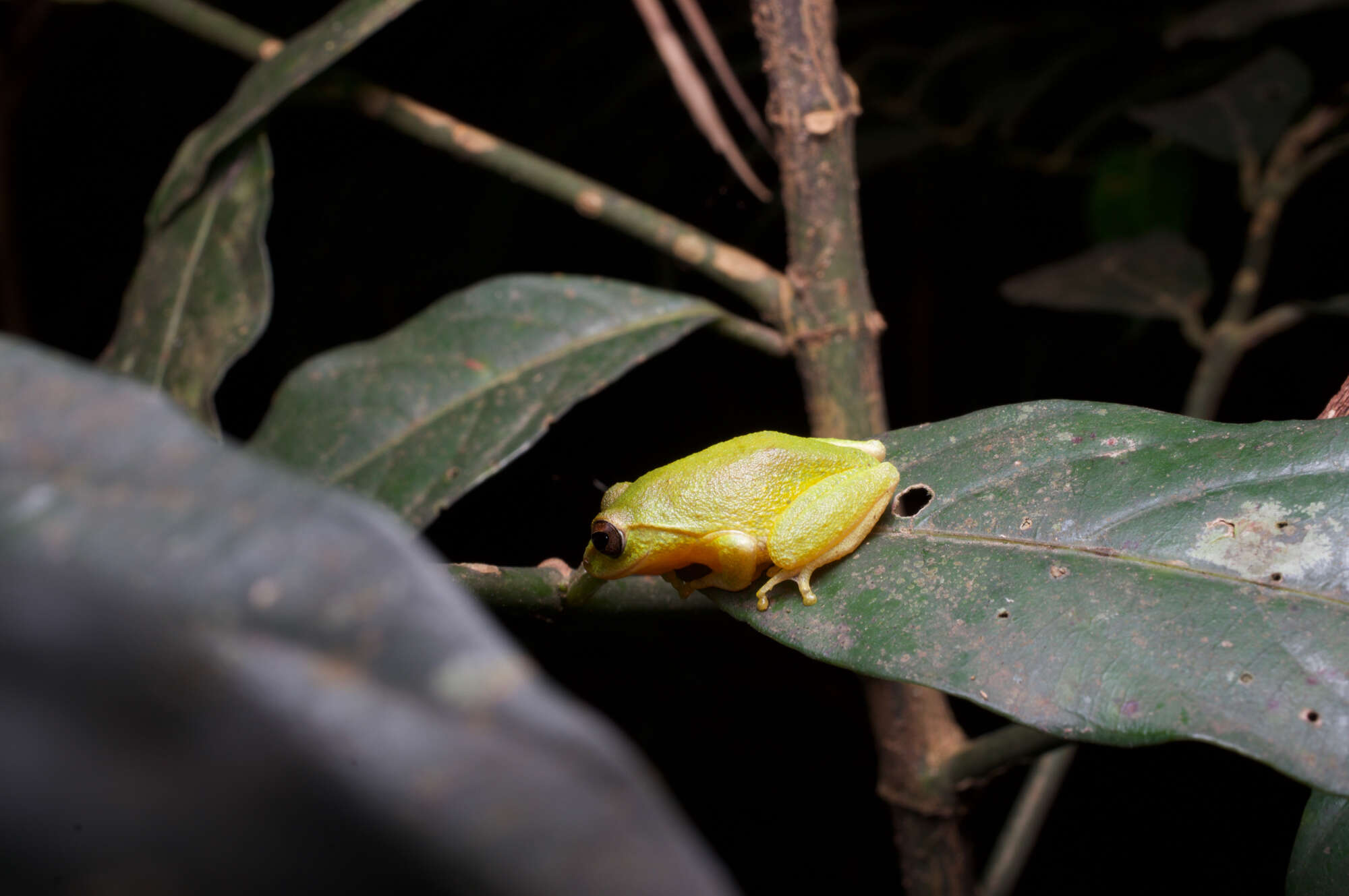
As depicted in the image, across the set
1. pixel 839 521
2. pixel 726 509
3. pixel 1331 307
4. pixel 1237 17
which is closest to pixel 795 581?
pixel 839 521

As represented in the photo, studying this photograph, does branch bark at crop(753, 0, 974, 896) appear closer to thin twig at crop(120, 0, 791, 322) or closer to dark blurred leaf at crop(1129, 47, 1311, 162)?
thin twig at crop(120, 0, 791, 322)

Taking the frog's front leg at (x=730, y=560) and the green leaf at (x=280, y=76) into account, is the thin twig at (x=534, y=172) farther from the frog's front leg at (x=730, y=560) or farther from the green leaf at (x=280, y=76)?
the frog's front leg at (x=730, y=560)

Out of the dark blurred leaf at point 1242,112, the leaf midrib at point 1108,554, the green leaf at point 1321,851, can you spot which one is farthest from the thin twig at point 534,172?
the dark blurred leaf at point 1242,112

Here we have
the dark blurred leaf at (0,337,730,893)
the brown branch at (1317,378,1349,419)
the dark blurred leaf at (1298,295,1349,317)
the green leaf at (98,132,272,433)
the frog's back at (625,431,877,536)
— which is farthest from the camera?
the dark blurred leaf at (1298,295,1349,317)

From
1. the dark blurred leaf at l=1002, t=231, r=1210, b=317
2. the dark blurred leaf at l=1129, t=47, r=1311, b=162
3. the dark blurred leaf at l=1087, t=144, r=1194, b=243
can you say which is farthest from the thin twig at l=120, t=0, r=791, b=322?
the dark blurred leaf at l=1087, t=144, r=1194, b=243

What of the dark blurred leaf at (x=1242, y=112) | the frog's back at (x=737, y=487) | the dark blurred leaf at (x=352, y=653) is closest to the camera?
the dark blurred leaf at (x=352, y=653)

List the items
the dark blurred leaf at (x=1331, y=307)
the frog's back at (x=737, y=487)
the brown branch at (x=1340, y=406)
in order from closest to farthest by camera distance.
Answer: the brown branch at (x=1340, y=406) → the frog's back at (x=737, y=487) → the dark blurred leaf at (x=1331, y=307)

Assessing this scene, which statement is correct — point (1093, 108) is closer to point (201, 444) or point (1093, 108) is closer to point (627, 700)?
point (627, 700)
